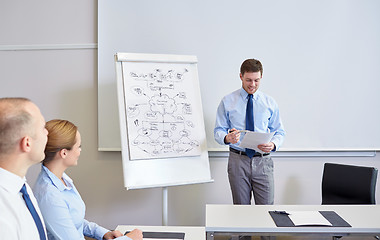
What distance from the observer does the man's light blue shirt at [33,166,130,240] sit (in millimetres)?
1451

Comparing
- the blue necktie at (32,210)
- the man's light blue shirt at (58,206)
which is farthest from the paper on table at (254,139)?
the blue necktie at (32,210)

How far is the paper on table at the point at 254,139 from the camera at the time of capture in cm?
253

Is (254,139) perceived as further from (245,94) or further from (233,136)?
(245,94)

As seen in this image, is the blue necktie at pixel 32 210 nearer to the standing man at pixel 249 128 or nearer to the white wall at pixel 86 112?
the standing man at pixel 249 128

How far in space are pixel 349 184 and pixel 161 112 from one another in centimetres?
164

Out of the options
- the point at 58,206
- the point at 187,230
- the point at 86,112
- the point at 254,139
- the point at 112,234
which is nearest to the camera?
the point at 58,206

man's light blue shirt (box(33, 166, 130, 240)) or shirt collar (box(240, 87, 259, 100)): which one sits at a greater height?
shirt collar (box(240, 87, 259, 100))

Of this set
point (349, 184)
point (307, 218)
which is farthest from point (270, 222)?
point (349, 184)

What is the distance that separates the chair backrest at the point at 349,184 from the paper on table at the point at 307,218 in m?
0.83

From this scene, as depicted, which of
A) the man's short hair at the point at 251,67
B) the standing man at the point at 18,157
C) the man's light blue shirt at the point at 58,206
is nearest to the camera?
the standing man at the point at 18,157

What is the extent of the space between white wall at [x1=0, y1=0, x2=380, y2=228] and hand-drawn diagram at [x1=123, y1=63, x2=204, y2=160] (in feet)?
1.85

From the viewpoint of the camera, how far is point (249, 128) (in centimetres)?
286

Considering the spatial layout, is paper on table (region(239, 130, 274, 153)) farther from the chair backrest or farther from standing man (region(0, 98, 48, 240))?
standing man (region(0, 98, 48, 240))

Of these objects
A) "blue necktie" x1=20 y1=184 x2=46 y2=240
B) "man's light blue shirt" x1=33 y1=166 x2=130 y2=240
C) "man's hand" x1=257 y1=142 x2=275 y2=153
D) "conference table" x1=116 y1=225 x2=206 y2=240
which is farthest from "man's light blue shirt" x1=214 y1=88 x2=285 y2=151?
"blue necktie" x1=20 y1=184 x2=46 y2=240
